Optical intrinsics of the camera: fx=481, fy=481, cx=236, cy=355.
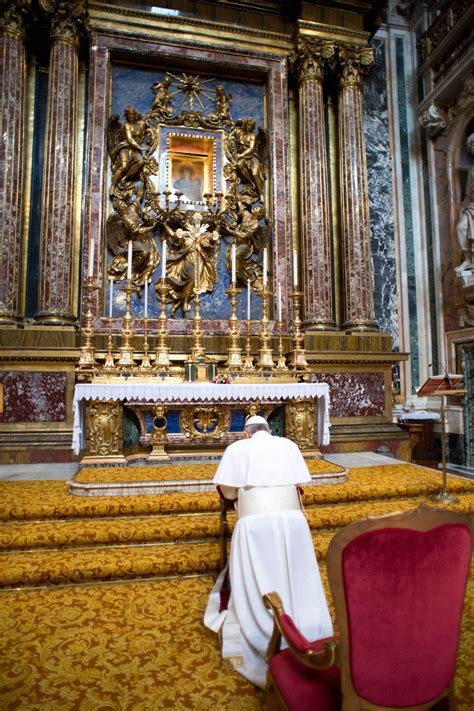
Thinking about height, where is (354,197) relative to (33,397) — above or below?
above

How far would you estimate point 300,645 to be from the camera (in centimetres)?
179

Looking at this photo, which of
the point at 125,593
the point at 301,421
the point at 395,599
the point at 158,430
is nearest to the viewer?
the point at 395,599

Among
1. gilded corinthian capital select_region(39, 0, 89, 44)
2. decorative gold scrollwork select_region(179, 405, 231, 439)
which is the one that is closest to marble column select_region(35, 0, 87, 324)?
gilded corinthian capital select_region(39, 0, 89, 44)

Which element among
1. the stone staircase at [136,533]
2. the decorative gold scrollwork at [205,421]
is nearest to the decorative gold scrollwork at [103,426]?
the decorative gold scrollwork at [205,421]

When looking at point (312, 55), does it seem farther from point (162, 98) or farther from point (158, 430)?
point (158, 430)

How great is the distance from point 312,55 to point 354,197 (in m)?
2.81

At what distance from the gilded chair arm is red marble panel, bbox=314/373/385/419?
19.2 ft

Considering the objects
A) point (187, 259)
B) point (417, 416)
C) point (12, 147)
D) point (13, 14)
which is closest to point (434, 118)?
point (187, 259)

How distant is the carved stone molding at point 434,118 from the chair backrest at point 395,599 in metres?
10.3

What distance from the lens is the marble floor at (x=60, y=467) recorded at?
19.5 feet

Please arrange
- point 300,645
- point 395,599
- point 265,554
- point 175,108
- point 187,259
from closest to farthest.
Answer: point 395,599 < point 300,645 < point 265,554 < point 187,259 < point 175,108

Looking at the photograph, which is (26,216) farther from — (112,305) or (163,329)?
(163,329)

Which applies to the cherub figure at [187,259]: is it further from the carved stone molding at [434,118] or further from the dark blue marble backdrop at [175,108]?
the carved stone molding at [434,118]

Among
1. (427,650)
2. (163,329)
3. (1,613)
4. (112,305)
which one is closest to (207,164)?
(112,305)
